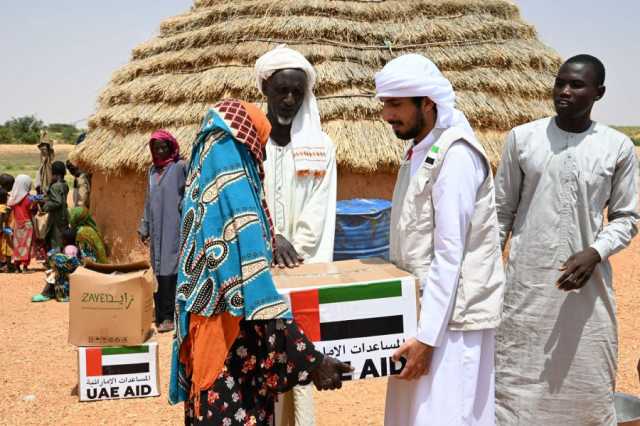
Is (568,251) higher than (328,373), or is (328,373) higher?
(568,251)

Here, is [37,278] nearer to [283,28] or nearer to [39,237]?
[39,237]

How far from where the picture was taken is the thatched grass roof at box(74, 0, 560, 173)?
24.5 ft

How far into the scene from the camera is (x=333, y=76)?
7488 millimetres

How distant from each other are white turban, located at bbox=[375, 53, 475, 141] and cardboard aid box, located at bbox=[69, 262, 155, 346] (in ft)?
6.41

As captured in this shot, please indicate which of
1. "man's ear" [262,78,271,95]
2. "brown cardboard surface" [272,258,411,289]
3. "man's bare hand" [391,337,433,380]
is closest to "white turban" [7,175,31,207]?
"man's ear" [262,78,271,95]

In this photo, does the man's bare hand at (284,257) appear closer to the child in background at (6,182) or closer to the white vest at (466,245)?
the white vest at (466,245)

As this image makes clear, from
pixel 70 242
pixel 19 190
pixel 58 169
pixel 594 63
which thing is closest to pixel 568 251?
pixel 594 63

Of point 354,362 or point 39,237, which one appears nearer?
point 354,362

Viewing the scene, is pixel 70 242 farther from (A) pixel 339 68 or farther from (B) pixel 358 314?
(B) pixel 358 314

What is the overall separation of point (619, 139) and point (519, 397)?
122 centimetres

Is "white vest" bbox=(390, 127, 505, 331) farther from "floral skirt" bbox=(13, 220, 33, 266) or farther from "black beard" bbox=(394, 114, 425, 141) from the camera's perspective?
"floral skirt" bbox=(13, 220, 33, 266)

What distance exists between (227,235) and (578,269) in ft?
4.93

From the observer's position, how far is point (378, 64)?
26.0 feet

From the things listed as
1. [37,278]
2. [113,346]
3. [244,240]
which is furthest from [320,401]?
[37,278]
